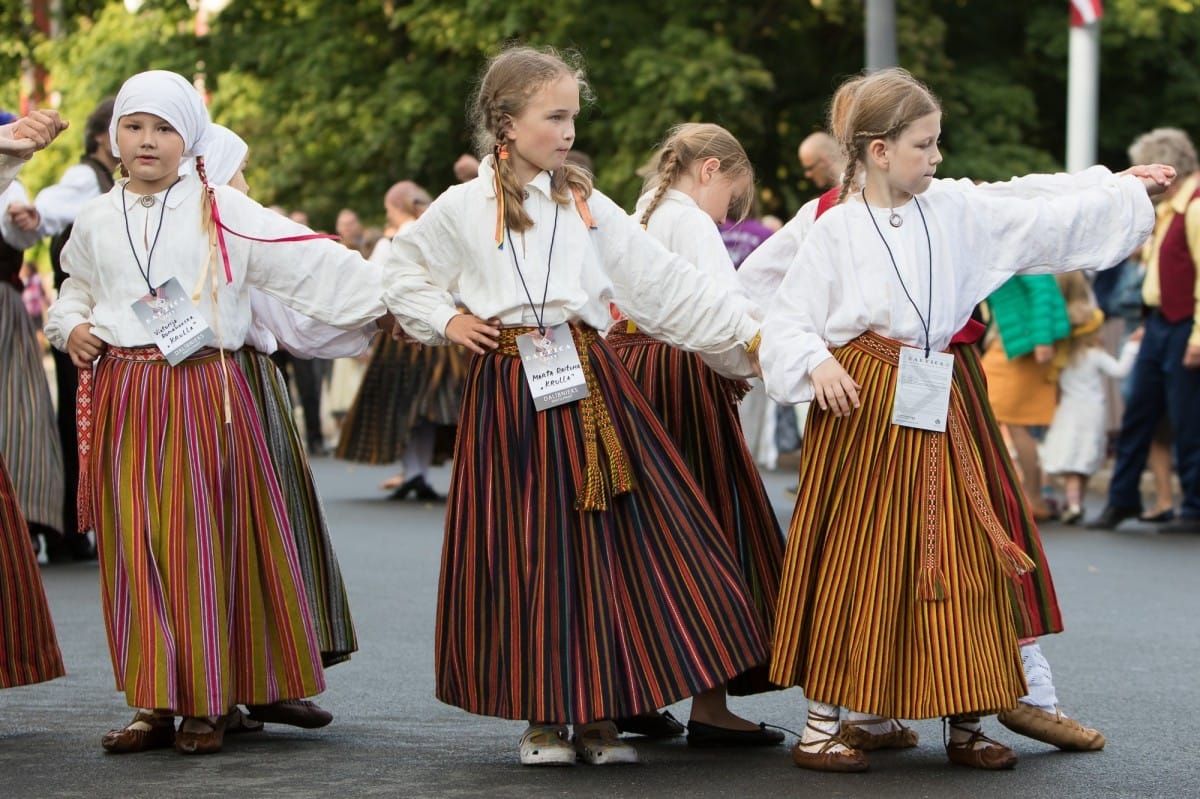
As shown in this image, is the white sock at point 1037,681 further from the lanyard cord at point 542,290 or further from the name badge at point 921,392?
the lanyard cord at point 542,290

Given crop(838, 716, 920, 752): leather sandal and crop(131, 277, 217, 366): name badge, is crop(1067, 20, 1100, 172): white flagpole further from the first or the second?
crop(131, 277, 217, 366): name badge

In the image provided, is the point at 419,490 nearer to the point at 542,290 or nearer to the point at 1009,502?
the point at 542,290

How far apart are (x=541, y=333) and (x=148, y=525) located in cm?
109

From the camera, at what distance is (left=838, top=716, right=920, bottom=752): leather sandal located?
5.53 m

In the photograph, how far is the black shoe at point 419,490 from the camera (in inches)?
518

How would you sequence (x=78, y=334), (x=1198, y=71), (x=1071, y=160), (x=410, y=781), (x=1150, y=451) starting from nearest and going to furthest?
(x=410, y=781) < (x=78, y=334) < (x=1150, y=451) < (x=1071, y=160) < (x=1198, y=71)

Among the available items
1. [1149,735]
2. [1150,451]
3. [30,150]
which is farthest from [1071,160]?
[30,150]

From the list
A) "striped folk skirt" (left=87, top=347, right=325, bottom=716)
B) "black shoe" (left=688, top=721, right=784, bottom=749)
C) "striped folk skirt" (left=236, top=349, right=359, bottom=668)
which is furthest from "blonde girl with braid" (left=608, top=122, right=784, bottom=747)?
"striped folk skirt" (left=87, top=347, right=325, bottom=716)

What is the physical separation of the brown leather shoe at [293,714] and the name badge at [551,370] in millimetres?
1153

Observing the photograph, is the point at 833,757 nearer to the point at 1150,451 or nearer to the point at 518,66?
the point at 518,66

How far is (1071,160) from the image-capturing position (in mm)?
13898

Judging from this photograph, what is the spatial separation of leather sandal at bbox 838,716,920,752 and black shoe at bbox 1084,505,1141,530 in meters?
5.99

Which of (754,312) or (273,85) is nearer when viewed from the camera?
(754,312)

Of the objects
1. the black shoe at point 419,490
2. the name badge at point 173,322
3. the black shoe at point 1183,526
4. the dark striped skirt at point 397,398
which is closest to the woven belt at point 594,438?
the name badge at point 173,322
